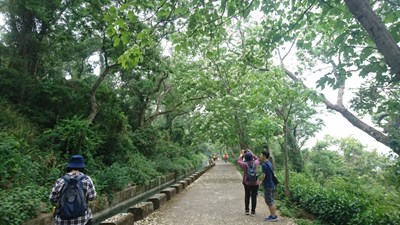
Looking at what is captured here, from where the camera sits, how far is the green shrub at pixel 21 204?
217 inches

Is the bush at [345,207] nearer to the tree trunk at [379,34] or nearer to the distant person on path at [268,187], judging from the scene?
the distant person on path at [268,187]

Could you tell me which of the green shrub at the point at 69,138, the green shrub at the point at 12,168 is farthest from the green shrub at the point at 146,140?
the green shrub at the point at 12,168

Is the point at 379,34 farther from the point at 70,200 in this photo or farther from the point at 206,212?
the point at 206,212

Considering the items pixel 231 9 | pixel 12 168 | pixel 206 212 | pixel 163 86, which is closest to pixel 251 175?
pixel 206 212

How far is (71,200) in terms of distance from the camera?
12.2 ft

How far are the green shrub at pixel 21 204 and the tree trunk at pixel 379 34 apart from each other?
6.79 m

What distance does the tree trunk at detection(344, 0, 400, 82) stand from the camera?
2.72m

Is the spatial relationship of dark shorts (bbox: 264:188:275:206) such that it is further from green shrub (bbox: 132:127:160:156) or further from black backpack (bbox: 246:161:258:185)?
green shrub (bbox: 132:127:160:156)

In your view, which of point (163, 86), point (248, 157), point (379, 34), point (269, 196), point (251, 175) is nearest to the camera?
point (379, 34)

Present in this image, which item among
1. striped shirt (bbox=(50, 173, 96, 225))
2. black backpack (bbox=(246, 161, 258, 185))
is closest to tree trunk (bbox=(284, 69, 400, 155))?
black backpack (bbox=(246, 161, 258, 185))

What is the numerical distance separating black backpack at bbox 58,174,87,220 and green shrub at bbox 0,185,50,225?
268 centimetres

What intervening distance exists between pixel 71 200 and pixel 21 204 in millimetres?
→ 3389

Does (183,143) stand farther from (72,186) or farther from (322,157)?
(72,186)

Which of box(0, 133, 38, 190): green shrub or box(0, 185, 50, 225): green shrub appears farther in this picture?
box(0, 133, 38, 190): green shrub
